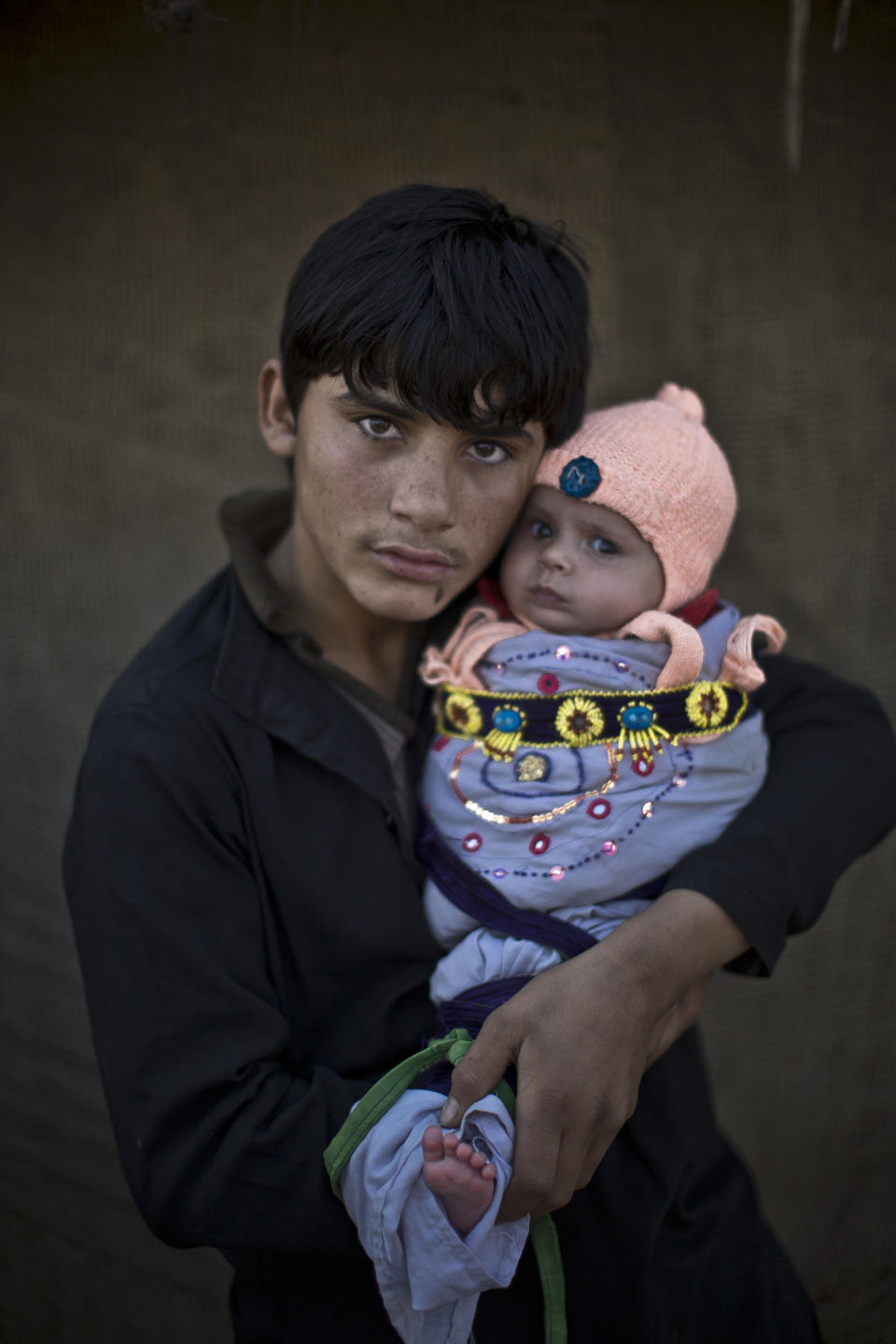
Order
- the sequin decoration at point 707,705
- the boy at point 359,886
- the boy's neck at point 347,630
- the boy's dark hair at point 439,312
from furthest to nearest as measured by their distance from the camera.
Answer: the boy's neck at point 347,630, the sequin decoration at point 707,705, the boy's dark hair at point 439,312, the boy at point 359,886

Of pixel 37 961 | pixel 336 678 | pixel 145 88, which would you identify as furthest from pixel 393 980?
pixel 145 88

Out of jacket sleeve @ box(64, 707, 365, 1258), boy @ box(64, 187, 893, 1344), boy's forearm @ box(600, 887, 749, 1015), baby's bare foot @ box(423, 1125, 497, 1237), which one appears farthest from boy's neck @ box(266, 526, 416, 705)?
baby's bare foot @ box(423, 1125, 497, 1237)

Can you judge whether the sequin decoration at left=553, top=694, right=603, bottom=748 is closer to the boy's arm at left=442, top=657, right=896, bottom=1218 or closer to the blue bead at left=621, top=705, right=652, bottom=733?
the blue bead at left=621, top=705, right=652, bottom=733

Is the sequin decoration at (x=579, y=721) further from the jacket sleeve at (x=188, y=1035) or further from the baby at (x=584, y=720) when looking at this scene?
the jacket sleeve at (x=188, y=1035)

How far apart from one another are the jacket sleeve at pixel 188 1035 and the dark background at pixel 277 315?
124 cm

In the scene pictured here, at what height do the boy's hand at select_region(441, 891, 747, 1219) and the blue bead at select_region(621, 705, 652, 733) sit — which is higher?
the blue bead at select_region(621, 705, 652, 733)

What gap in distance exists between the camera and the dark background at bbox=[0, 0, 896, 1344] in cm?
201

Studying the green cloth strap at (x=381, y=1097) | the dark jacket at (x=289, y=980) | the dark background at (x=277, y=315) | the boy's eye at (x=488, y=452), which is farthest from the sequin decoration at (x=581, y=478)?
the dark background at (x=277, y=315)

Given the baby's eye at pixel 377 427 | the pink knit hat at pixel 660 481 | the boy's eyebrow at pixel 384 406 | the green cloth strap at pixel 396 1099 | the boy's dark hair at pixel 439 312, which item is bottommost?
the green cloth strap at pixel 396 1099

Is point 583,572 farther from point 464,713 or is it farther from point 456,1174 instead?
point 456,1174

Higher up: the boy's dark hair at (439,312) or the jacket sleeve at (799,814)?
the boy's dark hair at (439,312)

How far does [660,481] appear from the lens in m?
1.32

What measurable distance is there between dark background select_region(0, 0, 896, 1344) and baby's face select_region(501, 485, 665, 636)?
3.31 ft

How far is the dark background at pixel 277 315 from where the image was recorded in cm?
201
